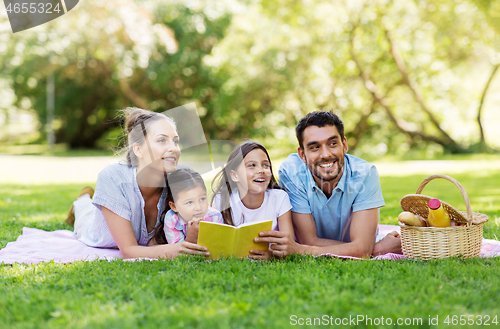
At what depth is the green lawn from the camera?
2438mm

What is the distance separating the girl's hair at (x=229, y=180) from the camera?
160 inches

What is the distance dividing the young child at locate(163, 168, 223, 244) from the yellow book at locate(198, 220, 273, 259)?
31 cm

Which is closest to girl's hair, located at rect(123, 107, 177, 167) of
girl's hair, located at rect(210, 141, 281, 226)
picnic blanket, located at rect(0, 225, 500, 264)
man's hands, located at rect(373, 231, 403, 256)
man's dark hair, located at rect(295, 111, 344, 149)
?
girl's hair, located at rect(210, 141, 281, 226)

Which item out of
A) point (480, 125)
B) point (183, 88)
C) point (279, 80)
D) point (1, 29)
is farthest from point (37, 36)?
point (480, 125)

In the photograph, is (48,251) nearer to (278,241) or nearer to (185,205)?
(185,205)

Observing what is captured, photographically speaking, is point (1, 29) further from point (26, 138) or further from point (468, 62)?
point (26, 138)

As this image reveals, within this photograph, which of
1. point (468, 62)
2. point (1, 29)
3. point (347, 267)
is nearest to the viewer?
point (347, 267)

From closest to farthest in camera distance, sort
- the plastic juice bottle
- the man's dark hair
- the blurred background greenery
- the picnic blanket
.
A: the plastic juice bottle → the picnic blanket → the man's dark hair → the blurred background greenery

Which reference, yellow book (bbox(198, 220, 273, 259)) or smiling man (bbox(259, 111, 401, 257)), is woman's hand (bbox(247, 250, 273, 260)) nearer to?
yellow book (bbox(198, 220, 273, 259))

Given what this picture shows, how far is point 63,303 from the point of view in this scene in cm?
262

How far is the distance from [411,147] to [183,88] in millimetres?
12070

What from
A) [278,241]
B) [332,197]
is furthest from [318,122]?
[278,241]

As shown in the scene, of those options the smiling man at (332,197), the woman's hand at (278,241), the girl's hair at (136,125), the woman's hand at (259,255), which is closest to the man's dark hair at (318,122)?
the smiling man at (332,197)

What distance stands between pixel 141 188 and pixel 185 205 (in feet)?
1.44
